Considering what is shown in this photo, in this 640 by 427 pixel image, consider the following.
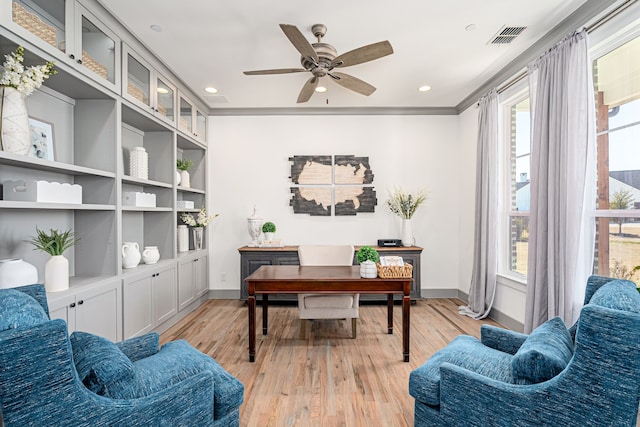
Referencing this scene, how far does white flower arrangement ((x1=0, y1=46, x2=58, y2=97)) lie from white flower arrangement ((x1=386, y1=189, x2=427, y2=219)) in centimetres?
404

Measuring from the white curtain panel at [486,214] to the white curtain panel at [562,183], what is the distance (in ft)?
2.67

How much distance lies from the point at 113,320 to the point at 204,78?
2.79m

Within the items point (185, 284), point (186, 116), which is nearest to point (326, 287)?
point (185, 284)

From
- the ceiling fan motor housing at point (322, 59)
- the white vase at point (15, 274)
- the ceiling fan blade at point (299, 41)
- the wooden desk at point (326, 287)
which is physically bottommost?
the wooden desk at point (326, 287)

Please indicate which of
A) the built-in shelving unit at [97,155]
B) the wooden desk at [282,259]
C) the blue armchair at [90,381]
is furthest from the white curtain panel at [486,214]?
the built-in shelving unit at [97,155]

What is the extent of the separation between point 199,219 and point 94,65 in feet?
7.69

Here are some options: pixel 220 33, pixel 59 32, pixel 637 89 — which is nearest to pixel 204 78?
pixel 220 33

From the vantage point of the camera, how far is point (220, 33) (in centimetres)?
281

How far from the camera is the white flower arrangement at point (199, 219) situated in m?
4.23

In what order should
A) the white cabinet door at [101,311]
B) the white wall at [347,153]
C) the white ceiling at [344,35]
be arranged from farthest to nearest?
the white wall at [347,153] < the white ceiling at [344,35] < the white cabinet door at [101,311]

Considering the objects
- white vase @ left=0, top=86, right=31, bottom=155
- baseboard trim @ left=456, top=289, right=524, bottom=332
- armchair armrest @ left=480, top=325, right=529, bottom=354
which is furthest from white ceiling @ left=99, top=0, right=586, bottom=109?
baseboard trim @ left=456, top=289, right=524, bottom=332

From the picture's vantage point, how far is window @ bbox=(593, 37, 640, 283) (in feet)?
7.30

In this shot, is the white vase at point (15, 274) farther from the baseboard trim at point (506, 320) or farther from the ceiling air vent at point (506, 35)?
the baseboard trim at point (506, 320)

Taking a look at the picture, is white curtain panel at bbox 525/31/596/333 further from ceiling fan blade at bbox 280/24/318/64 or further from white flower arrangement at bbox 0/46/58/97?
white flower arrangement at bbox 0/46/58/97
